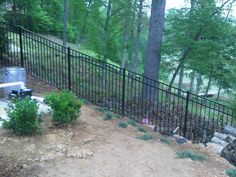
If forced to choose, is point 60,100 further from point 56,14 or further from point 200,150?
point 56,14

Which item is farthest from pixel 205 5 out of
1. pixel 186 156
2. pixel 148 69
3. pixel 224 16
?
pixel 186 156

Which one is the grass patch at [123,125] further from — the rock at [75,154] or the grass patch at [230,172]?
the grass patch at [230,172]

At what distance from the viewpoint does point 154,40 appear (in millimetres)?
10281

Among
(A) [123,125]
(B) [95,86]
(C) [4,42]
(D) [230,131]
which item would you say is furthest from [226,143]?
(C) [4,42]

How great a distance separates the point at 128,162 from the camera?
188 inches

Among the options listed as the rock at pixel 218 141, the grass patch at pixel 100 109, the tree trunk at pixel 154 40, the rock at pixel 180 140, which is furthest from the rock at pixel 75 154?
the tree trunk at pixel 154 40

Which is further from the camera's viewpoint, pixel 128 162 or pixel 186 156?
pixel 186 156

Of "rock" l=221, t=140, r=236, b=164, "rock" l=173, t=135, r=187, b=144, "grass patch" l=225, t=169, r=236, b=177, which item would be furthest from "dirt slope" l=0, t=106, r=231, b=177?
"rock" l=173, t=135, r=187, b=144

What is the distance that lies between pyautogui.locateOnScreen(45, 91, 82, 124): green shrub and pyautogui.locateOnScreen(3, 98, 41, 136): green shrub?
374mm

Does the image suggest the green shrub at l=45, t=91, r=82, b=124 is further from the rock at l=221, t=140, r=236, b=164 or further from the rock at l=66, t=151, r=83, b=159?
the rock at l=221, t=140, r=236, b=164

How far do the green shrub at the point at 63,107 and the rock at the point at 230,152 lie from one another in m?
2.91

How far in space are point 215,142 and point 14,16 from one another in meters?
12.8

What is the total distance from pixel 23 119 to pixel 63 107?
70 centimetres

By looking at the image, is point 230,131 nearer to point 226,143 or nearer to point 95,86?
point 226,143
